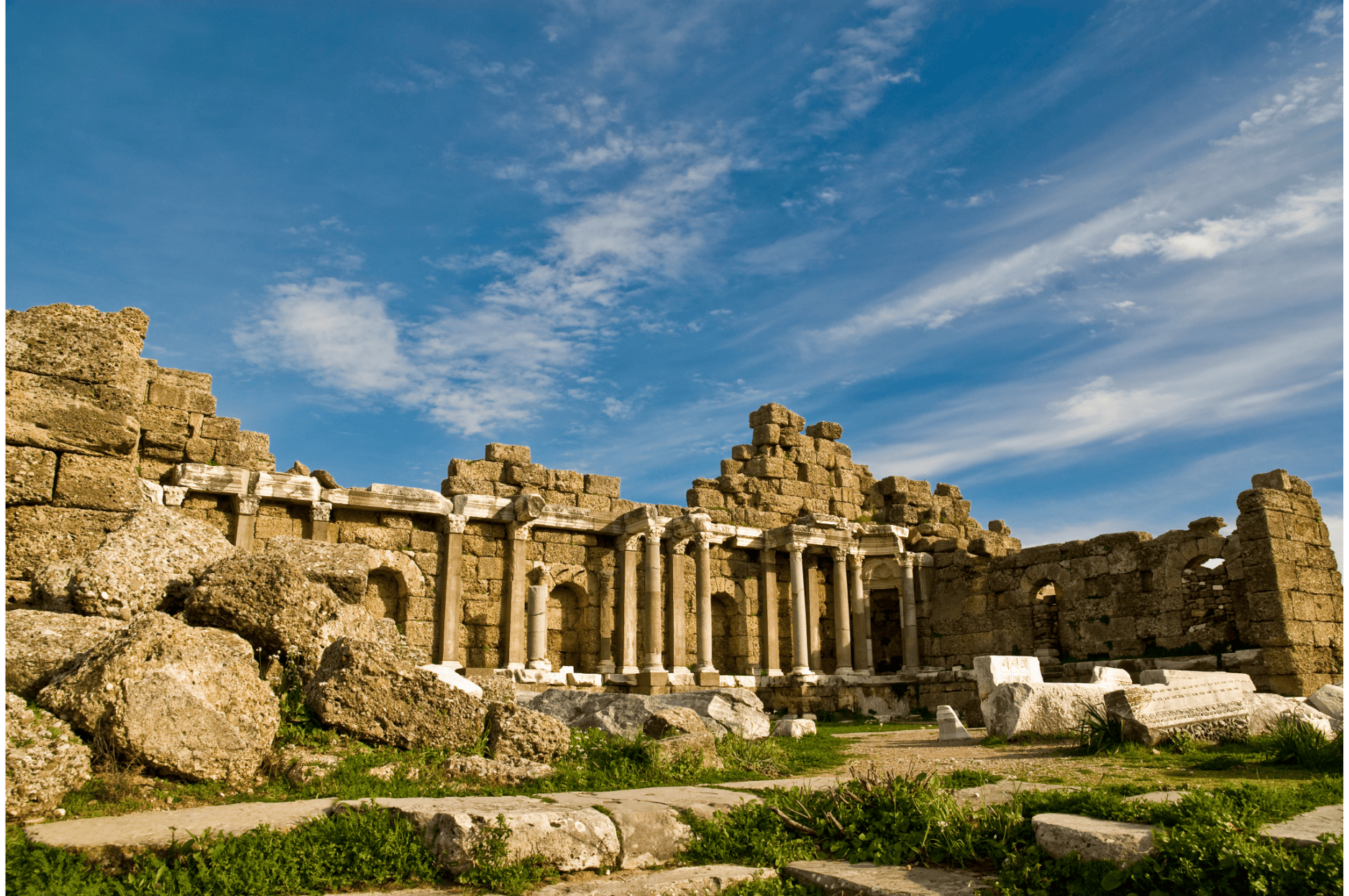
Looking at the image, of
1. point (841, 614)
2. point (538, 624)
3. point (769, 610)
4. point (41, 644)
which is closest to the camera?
point (41, 644)

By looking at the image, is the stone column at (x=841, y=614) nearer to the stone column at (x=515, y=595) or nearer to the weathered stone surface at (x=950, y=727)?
the stone column at (x=515, y=595)

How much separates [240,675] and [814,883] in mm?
4277

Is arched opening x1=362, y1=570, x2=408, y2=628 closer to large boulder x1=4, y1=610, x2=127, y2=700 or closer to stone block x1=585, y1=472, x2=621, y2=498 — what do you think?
stone block x1=585, y1=472, x2=621, y2=498

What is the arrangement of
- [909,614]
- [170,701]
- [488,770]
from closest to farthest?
[170,701]
[488,770]
[909,614]

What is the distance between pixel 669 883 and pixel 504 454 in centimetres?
1651

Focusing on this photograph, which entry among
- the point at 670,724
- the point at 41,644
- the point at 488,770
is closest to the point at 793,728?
the point at 670,724

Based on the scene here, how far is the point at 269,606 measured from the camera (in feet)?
25.6

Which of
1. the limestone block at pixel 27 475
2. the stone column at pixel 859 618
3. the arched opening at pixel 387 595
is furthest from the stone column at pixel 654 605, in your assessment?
the limestone block at pixel 27 475

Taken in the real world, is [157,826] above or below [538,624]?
below

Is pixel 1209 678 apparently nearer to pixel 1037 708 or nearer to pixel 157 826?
pixel 1037 708

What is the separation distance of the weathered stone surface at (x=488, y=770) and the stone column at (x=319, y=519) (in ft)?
38.6

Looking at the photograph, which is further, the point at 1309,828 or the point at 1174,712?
the point at 1174,712

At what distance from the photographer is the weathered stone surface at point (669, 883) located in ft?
16.7

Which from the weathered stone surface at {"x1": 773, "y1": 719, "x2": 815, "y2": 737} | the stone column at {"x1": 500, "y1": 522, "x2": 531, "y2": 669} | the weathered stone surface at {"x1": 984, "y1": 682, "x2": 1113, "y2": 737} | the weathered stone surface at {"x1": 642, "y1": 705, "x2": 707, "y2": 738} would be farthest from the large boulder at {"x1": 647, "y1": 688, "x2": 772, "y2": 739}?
the stone column at {"x1": 500, "y1": 522, "x2": 531, "y2": 669}
